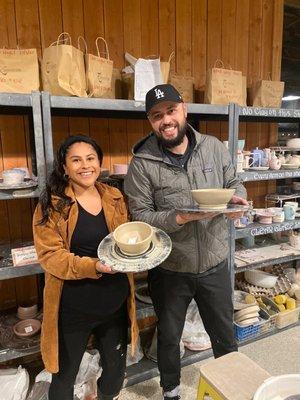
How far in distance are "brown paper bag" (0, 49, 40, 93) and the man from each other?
0.56 m

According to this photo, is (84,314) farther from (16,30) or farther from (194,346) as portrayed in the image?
(16,30)

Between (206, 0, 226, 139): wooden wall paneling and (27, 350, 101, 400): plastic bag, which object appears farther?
(206, 0, 226, 139): wooden wall paneling

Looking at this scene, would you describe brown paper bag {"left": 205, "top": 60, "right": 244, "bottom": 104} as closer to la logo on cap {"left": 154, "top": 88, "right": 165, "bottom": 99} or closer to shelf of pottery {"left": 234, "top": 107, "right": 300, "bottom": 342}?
shelf of pottery {"left": 234, "top": 107, "right": 300, "bottom": 342}

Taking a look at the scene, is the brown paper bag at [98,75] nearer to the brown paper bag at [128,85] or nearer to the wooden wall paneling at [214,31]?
the brown paper bag at [128,85]

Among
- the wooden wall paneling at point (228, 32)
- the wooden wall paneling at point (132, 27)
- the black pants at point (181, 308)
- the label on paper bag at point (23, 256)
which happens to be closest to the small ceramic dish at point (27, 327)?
the label on paper bag at point (23, 256)

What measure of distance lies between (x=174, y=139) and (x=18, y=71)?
2.65 ft

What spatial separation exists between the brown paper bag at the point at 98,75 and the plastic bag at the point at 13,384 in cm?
159

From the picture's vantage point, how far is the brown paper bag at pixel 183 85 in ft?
6.57

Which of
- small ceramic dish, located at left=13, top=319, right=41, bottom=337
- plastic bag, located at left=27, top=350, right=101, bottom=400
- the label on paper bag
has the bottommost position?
plastic bag, located at left=27, top=350, right=101, bottom=400

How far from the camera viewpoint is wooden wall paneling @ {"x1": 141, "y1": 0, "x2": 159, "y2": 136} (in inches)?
83.5

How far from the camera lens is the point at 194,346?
2145mm

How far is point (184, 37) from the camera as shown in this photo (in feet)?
7.43

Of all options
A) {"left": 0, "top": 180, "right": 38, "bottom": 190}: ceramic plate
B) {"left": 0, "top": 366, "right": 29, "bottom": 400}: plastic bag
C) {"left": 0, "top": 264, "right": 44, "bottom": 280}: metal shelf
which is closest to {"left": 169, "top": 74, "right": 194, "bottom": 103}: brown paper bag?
{"left": 0, "top": 180, "right": 38, "bottom": 190}: ceramic plate

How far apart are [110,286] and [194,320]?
3.71ft
